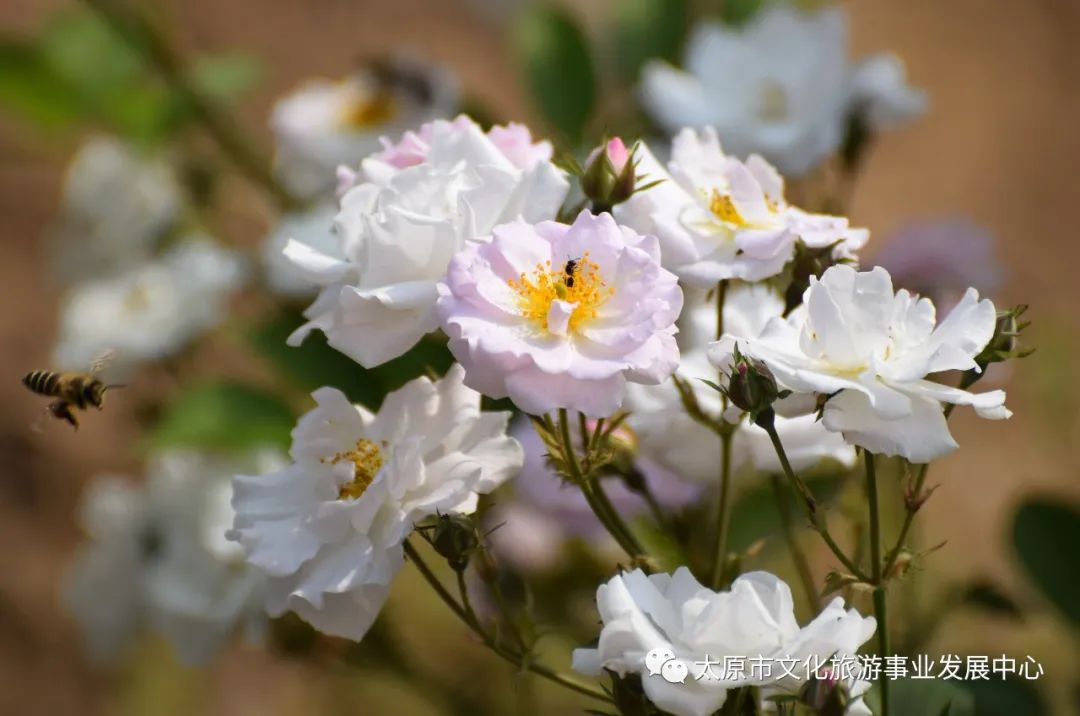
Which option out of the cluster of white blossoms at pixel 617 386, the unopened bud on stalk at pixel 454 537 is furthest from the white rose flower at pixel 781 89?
the unopened bud on stalk at pixel 454 537

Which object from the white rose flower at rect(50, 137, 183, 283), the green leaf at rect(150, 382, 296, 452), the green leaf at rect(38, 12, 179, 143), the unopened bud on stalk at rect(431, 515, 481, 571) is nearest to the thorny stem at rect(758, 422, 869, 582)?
the unopened bud on stalk at rect(431, 515, 481, 571)

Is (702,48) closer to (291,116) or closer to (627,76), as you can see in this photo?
(627,76)

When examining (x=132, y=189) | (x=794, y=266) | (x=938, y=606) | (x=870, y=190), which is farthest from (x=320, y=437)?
(x=870, y=190)

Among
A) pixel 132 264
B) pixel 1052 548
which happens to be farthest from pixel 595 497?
pixel 132 264

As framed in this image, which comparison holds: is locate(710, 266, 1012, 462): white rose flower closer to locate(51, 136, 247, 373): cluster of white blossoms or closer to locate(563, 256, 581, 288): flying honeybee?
locate(563, 256, 581, 288): flying honeybee

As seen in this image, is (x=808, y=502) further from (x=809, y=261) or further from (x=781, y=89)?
(x=781, y=89)

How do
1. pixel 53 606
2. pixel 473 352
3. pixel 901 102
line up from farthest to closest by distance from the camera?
1. pixel 53 606
2. pixel 901 102
3. pixel 473 352
